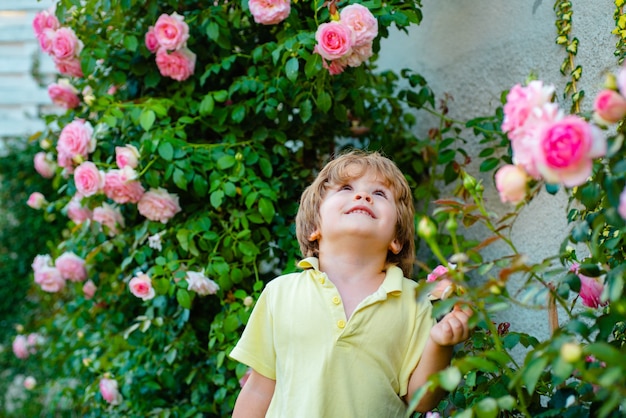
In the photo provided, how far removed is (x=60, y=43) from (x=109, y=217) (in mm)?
625

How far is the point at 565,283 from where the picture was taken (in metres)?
1.42

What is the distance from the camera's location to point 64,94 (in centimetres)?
305

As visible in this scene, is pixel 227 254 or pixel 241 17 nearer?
pixel 227 254

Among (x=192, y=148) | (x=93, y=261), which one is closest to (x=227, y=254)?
(x=192, y=148)

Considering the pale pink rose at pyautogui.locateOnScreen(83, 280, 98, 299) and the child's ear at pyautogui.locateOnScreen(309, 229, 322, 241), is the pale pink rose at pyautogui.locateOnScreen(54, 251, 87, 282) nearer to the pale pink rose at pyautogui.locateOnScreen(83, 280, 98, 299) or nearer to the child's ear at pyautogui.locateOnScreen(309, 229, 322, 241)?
the pale pink rose at pyautogui.locateOnScreen(83, 280, 98, 299)

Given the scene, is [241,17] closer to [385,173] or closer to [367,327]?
[385,173]

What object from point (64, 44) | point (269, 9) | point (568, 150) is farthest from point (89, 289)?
point (568, 150)

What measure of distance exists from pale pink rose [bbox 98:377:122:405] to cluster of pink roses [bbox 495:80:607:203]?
6.41ft

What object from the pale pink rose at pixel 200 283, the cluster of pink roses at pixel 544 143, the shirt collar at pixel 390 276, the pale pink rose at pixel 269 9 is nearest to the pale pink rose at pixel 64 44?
the pale pink rose at pixel 269 9

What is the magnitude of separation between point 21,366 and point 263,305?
2.71 m

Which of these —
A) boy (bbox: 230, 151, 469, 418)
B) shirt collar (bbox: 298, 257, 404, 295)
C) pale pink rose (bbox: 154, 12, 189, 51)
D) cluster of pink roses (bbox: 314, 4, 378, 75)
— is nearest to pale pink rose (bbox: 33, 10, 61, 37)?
pale pink rose (bbox: 154, 12, 189, 51)

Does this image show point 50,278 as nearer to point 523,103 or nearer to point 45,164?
point 45,164

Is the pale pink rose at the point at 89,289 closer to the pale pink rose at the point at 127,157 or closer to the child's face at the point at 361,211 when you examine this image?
the pale pink rose at the point at 127,157

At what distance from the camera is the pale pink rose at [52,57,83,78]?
9.29 ft
